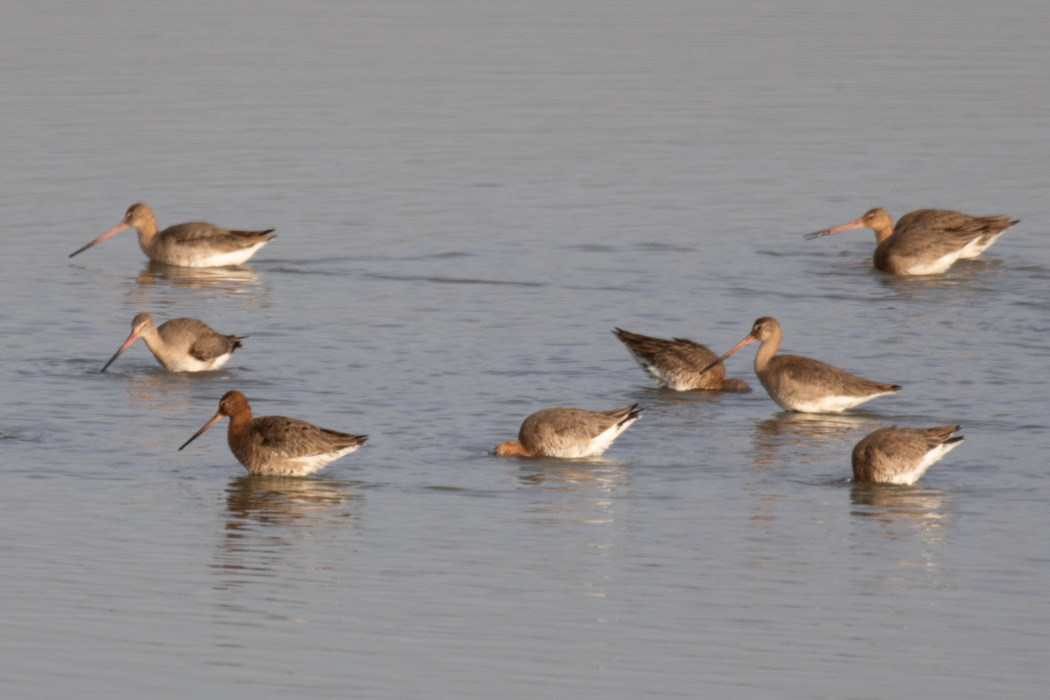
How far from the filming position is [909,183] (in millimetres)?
30891

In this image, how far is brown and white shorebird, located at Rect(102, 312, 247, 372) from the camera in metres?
18.3

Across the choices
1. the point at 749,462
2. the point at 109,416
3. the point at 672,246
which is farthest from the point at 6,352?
the point at 672,246

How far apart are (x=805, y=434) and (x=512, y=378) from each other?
124 inches

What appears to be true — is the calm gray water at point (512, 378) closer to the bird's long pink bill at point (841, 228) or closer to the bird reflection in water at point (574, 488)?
the bird reflection in water at point (574, 488)

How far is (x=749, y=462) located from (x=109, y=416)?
18.6ft

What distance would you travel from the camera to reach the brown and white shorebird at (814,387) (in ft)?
54.3

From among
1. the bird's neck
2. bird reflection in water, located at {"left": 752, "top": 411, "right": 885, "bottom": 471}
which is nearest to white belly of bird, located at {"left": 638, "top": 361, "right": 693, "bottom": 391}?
the bird's neck

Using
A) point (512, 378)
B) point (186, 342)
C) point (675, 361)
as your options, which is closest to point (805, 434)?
point (675, 361)

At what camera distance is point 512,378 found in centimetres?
→ 1783

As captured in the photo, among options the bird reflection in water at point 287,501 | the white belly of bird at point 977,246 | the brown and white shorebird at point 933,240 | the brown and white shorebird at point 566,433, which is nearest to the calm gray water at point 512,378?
the bird reflection in water at point 287,501

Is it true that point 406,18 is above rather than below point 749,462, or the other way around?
above

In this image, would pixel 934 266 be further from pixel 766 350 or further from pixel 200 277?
pixel 200 277

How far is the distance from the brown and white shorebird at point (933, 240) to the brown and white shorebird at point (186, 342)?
992 centimetres

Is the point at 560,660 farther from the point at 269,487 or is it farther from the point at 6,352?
the point at 6,352
